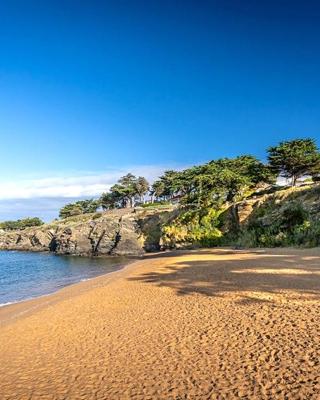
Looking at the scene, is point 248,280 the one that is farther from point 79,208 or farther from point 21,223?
point 21,223

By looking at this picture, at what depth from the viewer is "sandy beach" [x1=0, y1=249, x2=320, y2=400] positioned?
608 cm

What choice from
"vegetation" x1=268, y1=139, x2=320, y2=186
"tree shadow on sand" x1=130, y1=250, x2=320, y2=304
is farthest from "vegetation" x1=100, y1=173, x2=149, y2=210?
"tree shadow on sand" x1=130, y1=250, x2=320, y2=304

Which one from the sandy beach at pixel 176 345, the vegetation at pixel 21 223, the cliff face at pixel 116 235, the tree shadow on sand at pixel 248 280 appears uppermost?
the vegetation at pixel 21 223

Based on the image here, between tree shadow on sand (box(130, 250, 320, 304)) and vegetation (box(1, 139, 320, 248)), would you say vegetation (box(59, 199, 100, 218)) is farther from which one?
tree shadow on sand (box(130, 250, 320, 304))

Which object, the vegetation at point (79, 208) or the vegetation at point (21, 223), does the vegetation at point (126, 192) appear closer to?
the vegetation at point (79, 208)

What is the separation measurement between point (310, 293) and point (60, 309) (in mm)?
9307

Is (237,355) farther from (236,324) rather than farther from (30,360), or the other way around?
(30,360)

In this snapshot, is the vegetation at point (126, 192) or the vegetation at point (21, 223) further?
the vegetation at point (21, 223)

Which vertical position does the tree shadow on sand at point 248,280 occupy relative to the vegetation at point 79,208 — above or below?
below

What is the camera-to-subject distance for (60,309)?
1418 centimetres

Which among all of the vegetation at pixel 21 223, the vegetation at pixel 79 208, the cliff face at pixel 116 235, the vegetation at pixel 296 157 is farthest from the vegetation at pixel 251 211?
the vegetation at pixel 21 223

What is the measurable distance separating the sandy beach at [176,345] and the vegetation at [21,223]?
5542 inches

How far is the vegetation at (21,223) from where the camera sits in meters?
148

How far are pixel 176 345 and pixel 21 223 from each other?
153040 mm
